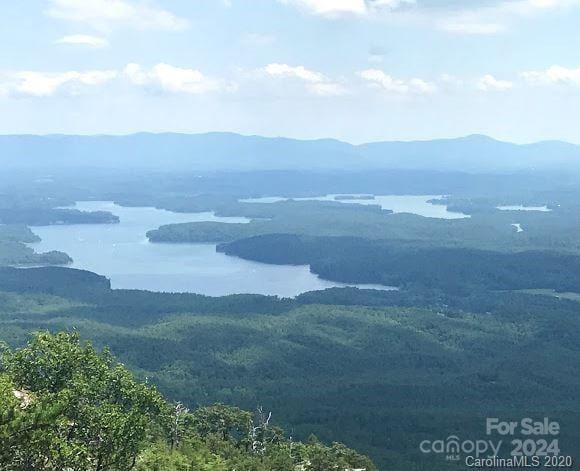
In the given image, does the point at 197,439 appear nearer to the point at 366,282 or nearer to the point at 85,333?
the point at 85,333

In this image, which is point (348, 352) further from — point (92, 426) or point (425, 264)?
point (425, 264)

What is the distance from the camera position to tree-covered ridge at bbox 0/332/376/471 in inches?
535

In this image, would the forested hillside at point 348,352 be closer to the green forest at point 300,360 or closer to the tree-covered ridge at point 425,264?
the green forest at point 300,360

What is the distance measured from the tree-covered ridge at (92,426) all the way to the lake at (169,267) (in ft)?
257

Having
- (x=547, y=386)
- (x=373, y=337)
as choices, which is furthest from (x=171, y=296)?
(x=547, y=386)

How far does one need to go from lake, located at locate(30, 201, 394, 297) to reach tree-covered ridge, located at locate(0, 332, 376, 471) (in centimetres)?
7836

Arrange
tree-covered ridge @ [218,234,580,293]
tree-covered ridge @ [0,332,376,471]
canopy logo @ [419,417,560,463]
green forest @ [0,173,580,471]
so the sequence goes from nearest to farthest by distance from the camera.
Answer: tree-covered ridge @ [0,332,376,471], green forest @ [0,173,580,471], canopy logo @ [419,417,560,463], tree-covered ridge @ [218,234,580,293]

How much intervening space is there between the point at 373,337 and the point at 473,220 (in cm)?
10660

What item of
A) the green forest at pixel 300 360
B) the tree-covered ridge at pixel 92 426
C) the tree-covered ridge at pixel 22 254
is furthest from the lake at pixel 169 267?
the tree-covered ridge at pixel 92 426

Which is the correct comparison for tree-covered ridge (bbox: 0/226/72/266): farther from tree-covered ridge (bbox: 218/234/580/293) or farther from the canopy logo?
the canopy logo

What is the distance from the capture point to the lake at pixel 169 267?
110938mm

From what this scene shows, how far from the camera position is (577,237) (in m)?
142

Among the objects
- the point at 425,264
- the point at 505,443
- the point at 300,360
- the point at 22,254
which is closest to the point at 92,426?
the point at 505,443

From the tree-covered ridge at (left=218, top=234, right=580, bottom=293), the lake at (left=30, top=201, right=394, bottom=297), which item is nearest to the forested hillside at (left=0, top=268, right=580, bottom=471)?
the tree-covered ridge at (left=218, top=234, right=580, bottom=293)
